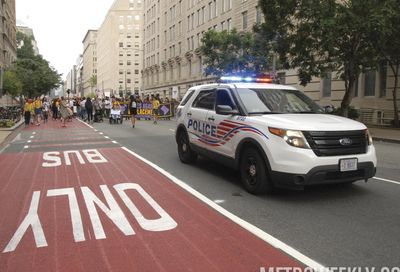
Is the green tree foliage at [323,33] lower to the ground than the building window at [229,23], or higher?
lower

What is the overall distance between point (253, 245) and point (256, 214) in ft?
4.01

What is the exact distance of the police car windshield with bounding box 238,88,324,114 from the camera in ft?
24.5

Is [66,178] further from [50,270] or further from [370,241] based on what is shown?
[370,241]

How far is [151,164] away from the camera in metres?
10.0

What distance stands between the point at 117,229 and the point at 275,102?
3.81 m

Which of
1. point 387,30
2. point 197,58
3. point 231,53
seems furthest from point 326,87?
point 197,58

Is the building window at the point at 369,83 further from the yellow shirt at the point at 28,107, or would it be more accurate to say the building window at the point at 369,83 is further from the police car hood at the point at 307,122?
the police car hood at the point at 307,122

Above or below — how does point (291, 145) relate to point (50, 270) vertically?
above

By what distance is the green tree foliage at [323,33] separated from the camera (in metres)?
17.3

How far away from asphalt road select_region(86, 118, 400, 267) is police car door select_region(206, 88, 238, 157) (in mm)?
650

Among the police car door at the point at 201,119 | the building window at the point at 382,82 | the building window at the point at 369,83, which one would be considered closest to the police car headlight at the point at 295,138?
the police car door at the point at 201,119

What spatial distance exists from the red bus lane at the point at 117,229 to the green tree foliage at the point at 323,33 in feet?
40.0

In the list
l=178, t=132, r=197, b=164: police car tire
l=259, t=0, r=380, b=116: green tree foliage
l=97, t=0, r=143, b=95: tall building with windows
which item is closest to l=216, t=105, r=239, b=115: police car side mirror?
l=178, t=132, r=197, b=164: police car tire

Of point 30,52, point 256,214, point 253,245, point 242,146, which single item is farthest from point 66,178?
→ point 30,52
